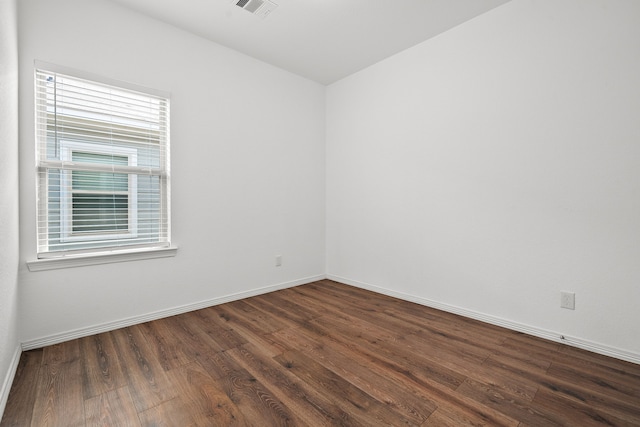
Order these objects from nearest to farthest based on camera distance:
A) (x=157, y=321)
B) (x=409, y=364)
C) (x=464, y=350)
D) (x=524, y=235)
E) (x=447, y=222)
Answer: (x=409, y=364), (x=464, y=350), (x=524, y=235), (x=157, y=321), (x=447, y=222)

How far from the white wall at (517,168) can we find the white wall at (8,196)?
3106 mm

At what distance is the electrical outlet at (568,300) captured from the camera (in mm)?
2223

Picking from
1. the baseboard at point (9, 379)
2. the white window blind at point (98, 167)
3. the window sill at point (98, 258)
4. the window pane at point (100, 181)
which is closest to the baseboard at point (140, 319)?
the baseboard at point (9, 379)

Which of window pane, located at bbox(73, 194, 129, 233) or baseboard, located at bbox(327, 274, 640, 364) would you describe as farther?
window pane, located at bbox(73, 194, 129, 233)

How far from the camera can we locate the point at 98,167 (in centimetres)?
242

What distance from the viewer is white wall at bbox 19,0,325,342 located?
2191 millimetres

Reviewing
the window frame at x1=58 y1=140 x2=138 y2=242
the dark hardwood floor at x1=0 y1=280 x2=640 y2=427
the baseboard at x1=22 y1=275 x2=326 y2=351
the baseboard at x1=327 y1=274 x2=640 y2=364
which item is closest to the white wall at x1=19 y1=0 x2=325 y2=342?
the baseboard at x1=22 y1=275 x2=326 y2=351

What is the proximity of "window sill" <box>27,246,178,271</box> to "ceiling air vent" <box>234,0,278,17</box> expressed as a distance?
2240 mm

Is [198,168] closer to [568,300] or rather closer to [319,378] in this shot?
[319,378]

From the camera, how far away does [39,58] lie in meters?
2.16

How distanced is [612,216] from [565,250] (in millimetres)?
367

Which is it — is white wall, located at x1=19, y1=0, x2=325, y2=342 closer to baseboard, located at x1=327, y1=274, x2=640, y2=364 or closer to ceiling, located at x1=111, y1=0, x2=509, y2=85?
ceiling, located at x1=111, y1=0, x2=509, y2=85

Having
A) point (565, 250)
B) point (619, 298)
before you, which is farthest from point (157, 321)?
point (619, 298)

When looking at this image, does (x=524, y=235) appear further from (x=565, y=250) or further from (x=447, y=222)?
(x=447, y=222)
